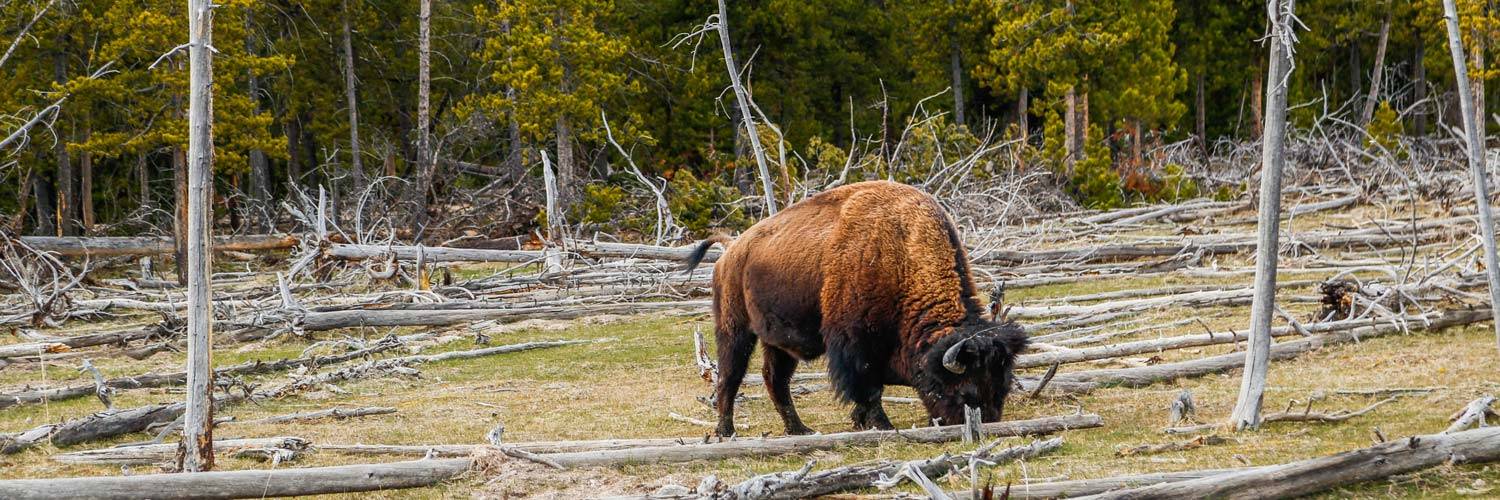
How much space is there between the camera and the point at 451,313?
54.5 ft

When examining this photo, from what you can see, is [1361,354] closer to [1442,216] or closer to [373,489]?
[373,489]

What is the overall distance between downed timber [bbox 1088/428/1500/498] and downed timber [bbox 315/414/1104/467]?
193cm

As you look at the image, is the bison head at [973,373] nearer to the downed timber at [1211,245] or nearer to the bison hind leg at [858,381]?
the bison hind leg at [858,381]

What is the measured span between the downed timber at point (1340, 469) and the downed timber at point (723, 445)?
193 centimetres

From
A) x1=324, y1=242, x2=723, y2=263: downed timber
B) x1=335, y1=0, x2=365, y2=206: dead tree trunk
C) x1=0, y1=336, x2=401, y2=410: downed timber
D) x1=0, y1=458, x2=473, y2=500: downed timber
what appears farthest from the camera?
x1=335, y1=0, x2=365, y2=206: dead tree trunk

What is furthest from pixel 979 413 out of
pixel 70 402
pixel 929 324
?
pixel 70 402

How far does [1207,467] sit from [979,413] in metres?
A: 1.40

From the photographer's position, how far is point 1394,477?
6254mm

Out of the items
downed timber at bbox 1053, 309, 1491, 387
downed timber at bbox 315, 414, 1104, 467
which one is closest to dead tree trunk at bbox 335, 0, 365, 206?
downed timber at bbox 1053, 309, 1491, 387

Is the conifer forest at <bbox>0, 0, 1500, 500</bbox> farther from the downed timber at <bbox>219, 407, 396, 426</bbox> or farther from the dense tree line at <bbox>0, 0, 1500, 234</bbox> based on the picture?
the dense tree line at <bbox>0, 0, 1500, 234</bbox>

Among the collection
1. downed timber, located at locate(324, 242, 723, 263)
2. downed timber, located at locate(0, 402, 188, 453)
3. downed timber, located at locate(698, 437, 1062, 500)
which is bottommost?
downed timber, located at locate(0, 402, 188, 453)

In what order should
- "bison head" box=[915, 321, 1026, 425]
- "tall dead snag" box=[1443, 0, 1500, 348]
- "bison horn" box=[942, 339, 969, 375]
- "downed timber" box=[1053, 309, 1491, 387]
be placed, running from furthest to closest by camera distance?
"downed timber" box=[1053, 309, 1491, 387]
"tall dead snag" box=[1443, 0, 1500, 348]
"bison head" box=[915, 321, 1026, 425]
"bison horn" box=[942, 339, 969, 375]

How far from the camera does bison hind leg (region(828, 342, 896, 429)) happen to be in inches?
336

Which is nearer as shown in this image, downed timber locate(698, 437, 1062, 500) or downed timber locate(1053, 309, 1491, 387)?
downed timber locate(698, 437, 1062, 500)
